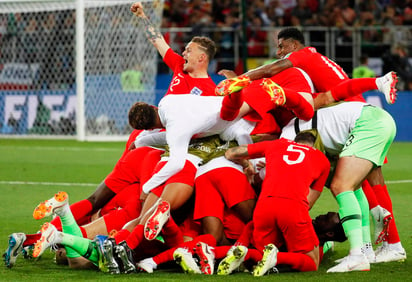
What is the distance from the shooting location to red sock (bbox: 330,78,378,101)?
709 cm

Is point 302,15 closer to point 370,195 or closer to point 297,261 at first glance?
point 370,195

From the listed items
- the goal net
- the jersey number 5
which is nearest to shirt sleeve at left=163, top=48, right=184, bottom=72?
the jersey number 5

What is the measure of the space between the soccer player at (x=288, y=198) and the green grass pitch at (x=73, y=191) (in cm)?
19

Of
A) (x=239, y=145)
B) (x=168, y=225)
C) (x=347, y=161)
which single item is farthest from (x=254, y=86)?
(x=168, y=225)

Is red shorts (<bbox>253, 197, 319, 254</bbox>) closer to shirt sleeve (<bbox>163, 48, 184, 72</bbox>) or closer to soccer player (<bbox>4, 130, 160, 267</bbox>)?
soccer player (<bbox>4, 130, 160, 267</bbox>)

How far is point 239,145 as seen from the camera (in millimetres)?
7141

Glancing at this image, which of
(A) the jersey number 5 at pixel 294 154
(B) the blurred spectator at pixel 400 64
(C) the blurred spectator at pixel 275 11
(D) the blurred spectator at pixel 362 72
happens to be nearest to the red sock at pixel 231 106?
(A) the jersey number 5 at pixel 294 154

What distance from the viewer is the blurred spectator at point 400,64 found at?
65.8 feet

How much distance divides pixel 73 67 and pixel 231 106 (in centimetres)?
1426

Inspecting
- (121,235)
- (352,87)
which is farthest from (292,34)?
(121,235)

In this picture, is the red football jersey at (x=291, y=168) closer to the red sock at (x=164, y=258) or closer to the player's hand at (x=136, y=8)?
the red sock at (x=164, y=258)

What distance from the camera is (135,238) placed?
6398 mm

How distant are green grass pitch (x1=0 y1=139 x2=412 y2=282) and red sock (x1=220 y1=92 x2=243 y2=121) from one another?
126cm

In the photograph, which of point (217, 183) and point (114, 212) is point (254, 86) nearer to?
point (217, 183)
